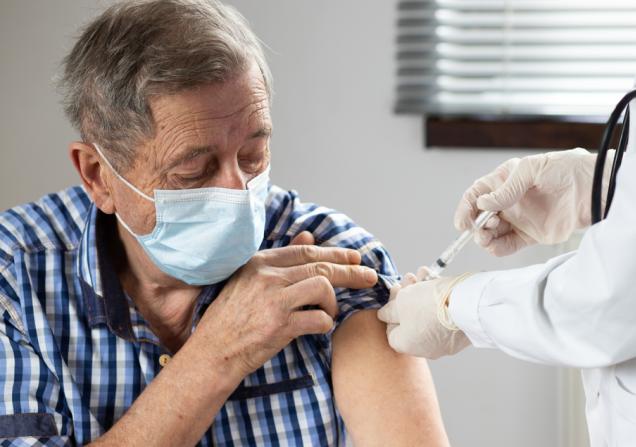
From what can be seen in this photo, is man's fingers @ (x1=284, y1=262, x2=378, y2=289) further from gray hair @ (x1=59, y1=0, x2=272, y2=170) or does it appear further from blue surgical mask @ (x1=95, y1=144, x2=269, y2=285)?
gray hair @ (x1=59, y1=0, x2=272, y2=170)

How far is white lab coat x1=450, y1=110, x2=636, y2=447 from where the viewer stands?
2.84 feet

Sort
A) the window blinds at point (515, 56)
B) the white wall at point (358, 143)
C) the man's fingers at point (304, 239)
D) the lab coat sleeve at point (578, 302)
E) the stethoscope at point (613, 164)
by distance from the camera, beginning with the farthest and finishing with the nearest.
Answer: the white wall at point (358, 143)
the window blinds at point (515, 56)
the man's fingers at point (304, 239)
the stethoscope at point (613, 164)
the lab coat sleeve at point (578, 302)

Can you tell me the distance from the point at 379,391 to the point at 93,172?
25.6 inches

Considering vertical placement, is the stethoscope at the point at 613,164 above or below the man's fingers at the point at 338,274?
above

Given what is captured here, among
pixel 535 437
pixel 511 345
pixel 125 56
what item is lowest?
pixel 535 437

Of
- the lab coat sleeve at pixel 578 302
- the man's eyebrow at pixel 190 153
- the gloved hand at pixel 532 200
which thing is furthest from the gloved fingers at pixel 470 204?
the man's eyebrow at pixel 190 153

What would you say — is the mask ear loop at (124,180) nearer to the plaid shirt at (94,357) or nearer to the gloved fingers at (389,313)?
the plaid shirt at (94,357)

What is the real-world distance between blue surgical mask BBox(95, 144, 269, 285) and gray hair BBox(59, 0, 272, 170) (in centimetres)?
9

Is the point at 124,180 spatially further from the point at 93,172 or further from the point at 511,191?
the point at 511,191

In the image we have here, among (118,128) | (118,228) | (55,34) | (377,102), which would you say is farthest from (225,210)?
(55,34)

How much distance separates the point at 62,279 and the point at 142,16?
502 millimetres

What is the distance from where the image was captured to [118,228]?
1.67 meters

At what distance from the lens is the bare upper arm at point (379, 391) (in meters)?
1.46

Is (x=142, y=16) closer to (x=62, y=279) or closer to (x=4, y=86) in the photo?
(x=62, y=279)
